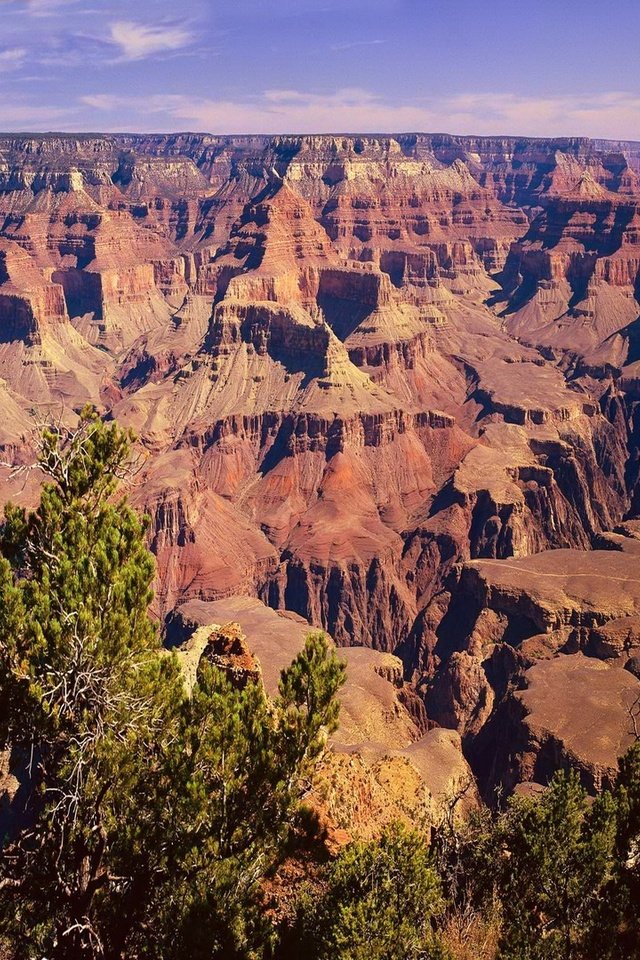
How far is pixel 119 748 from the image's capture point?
1862cm

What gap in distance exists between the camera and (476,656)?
2923 inches

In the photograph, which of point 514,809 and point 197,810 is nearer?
point 197,810

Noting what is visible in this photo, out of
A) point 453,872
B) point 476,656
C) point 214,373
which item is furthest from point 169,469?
point 453,872

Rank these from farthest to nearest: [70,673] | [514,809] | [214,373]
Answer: [214,373] < [514,809] < [70,673]

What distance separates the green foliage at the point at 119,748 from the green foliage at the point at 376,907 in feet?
5.32

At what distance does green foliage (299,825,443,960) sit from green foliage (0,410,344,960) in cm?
162

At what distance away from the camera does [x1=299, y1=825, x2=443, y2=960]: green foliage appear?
747 inches

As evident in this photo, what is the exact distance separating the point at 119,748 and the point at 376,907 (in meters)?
7.41

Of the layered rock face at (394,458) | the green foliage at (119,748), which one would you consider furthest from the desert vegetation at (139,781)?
the layered rock face at (394,458)

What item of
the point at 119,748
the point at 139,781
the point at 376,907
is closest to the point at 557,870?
the point at 376,907

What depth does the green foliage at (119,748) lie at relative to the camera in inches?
723

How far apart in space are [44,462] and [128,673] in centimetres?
A: 558

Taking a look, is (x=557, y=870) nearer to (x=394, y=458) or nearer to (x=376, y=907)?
(x=376, y=907)

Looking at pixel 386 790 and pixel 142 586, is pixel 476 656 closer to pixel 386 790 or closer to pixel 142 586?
pixel 386 790
